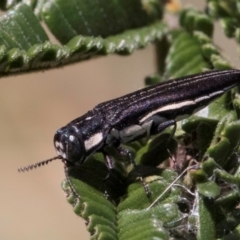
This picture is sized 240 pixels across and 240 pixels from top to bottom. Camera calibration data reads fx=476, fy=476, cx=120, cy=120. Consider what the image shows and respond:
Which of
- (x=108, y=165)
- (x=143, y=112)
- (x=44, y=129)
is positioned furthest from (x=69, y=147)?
(x=44, y=129)

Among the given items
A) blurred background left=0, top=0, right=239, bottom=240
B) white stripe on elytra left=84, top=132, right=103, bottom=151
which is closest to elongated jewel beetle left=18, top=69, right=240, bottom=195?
white stripe on elytra left=84, top=132, right=103, bottom=151

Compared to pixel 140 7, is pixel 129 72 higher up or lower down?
lower down

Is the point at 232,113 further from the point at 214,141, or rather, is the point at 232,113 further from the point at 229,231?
the point at 229,231

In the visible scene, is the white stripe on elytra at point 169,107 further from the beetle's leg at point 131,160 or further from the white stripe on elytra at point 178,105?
the beetle's leg at point 131,160

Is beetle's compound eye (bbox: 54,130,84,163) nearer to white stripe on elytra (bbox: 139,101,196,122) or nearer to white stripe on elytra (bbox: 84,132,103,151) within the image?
white stripe on elytra (bbox: 84,132,103,151)

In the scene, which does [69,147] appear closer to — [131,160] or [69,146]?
[69,146]

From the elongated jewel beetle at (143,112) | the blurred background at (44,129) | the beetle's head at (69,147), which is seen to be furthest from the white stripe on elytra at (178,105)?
the blurred background at (44,129)

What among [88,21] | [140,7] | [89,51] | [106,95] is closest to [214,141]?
[89,51]
